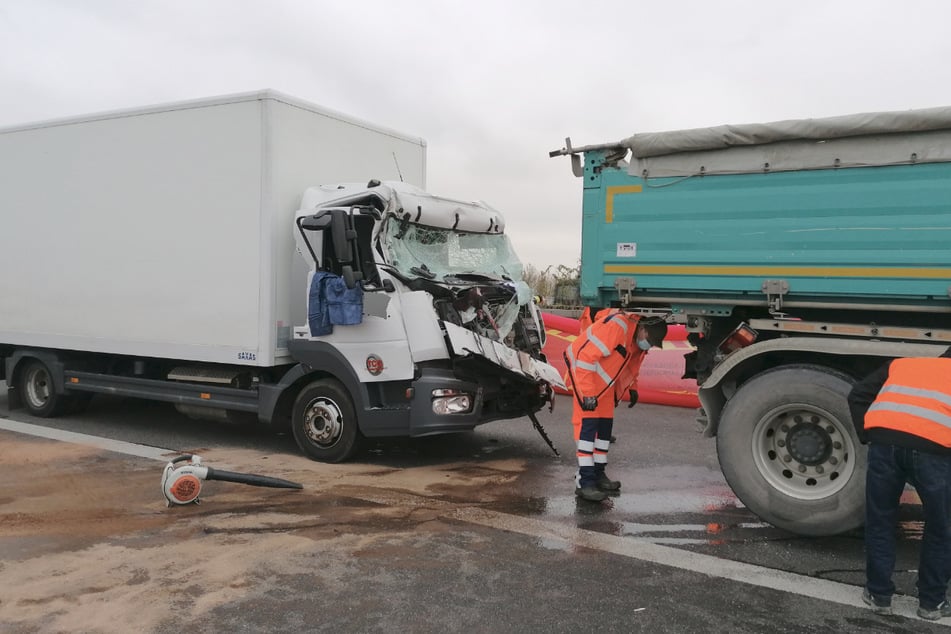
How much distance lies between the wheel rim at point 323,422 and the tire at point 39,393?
3930mm

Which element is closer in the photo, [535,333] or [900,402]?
[900,402]

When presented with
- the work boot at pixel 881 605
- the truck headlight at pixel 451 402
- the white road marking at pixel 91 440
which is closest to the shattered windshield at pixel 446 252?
the truck headlight at pixel 451 402

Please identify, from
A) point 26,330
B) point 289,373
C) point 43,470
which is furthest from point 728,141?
point 26,330

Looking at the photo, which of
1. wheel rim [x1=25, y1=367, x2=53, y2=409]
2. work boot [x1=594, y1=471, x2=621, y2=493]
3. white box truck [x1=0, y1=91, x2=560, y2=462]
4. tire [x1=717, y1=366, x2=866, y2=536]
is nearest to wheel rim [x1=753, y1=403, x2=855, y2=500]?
tire [x1=717, y1=366, x2=866, y2=536]

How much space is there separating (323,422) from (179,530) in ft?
6.89

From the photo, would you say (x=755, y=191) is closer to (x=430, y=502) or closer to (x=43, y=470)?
(x=430, y=502)

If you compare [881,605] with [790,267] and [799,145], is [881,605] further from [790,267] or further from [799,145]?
[799,145]

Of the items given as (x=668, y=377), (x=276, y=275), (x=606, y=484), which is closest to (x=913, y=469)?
(x=606, y=484)

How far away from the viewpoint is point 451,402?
6531mm

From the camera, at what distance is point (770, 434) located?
16.2 feet

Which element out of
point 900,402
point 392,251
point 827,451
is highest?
point 392,251

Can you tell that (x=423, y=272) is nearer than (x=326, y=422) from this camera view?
Yes

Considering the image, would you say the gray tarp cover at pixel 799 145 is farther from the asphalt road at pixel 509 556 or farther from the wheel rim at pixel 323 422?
the wheel rim at pixel 323 422

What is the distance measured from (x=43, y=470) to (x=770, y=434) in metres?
5.87
